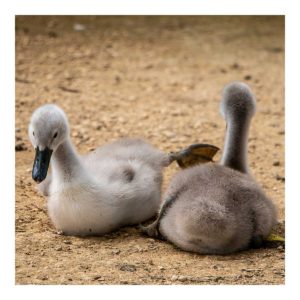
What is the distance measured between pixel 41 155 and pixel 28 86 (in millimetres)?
2999

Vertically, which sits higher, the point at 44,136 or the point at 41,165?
the point at 44,136

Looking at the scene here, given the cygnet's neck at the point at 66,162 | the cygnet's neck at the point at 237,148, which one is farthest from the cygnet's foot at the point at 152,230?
the cygnet's neck at the point at 237,148

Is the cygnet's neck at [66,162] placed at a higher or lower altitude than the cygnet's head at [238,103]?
lower

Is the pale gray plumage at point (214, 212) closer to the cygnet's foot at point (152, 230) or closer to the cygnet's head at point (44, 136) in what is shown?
the cygnet's foot at point (152, 230)

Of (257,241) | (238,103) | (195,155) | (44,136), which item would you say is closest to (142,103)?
(195,155)

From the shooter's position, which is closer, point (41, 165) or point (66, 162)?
point (41, 165)

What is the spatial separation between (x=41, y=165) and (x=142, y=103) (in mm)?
2868

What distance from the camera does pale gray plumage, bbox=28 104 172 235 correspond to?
4.12 meters

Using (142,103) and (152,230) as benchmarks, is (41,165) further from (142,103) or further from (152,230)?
(142,103)

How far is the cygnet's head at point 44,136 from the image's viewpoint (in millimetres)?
4027

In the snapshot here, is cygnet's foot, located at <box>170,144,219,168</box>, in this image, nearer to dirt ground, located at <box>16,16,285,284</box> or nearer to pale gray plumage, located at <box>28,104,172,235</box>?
dirt ground, located at <box>16,16,285,284</box>

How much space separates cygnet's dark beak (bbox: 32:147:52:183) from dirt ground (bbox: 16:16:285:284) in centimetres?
38

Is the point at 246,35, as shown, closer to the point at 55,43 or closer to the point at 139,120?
the point at 55,43

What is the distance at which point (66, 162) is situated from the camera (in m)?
4.24
